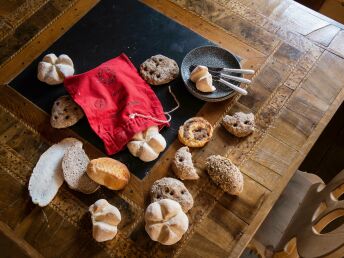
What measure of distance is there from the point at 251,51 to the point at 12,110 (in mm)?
791

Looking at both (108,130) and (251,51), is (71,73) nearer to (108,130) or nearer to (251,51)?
(108,130)

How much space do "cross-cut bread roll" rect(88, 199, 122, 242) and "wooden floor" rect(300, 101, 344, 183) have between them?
109 centimetres

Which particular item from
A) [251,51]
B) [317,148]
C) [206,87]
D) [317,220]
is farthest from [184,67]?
[317,148]

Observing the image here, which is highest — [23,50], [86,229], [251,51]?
[251,51]

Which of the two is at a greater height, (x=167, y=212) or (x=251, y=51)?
(x=251, y=51)

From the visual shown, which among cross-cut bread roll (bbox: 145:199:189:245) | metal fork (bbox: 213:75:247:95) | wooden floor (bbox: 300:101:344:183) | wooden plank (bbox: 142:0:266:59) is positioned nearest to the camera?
cross-cut bread roll (bbox: 145:199:189:245)

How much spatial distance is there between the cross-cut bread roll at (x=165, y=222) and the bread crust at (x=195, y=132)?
0.67ft

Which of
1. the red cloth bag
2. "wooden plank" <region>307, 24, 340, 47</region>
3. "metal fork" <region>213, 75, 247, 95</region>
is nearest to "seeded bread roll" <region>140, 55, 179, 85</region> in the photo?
the red cloth bag

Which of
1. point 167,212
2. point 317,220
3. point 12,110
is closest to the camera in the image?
point 167,212

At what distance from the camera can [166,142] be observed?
3.73 feet

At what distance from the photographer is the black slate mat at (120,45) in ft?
3.93

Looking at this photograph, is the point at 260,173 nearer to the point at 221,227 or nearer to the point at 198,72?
the point at 221,227

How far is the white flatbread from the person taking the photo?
105cm

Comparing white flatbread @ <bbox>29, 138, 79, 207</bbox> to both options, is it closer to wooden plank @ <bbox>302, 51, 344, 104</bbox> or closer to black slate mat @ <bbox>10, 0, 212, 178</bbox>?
black slate mat @ <bbox>10, 0, 212, 178</bbox>
